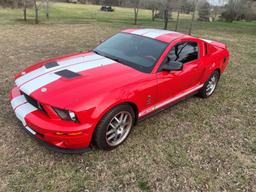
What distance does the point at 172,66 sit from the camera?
129 inches

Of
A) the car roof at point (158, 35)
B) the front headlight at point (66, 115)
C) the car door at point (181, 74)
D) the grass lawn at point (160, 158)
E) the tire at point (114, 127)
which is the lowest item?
the grass lawn at point (160, 158)

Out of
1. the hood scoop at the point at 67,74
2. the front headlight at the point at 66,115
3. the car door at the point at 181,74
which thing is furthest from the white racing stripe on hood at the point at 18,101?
the car door at the point at 181,74

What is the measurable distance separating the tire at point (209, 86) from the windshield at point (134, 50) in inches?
63.4

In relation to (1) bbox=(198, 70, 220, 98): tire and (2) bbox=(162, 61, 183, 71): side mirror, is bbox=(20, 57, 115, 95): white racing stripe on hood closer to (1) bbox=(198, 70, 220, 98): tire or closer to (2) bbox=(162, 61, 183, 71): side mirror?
(2) bbox=(162, 61, 183, 71): side mirror

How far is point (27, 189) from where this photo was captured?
2418 mm

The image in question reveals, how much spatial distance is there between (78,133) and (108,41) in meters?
2.13

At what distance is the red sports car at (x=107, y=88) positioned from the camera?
2.50 metres

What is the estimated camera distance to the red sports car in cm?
250

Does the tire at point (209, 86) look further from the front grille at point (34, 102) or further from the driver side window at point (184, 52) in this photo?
the front grille at point (34, 102)

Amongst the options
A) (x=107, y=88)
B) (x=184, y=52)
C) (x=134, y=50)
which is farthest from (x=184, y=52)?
(x=107, y=88)

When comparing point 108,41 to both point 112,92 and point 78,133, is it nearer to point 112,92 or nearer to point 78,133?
point 112,92

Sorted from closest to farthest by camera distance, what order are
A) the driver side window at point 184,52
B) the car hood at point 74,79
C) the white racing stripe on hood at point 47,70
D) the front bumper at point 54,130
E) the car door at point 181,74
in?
the front bumper at point 54,130 → the car hood at point 74,79 → the white racing stripe on hood at point 47,70 → the car door at point 181,74 → the driver side window at point 184,52

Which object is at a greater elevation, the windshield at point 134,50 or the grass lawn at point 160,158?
the windshield at point 134,50

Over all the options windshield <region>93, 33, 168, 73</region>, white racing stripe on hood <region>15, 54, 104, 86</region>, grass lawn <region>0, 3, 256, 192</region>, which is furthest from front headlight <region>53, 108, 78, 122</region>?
windshield <region>93, 33, 168, 73</region>
